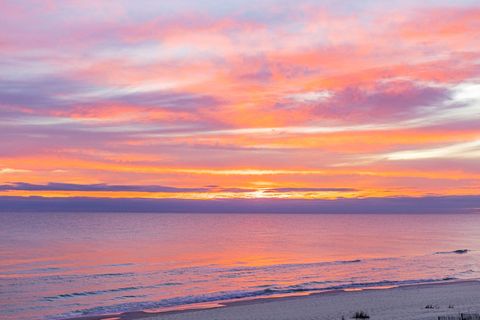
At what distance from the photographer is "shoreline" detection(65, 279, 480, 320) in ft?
95.4

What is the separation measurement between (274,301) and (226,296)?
165 inches

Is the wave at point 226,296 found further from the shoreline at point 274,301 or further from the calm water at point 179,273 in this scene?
the shoreline at point 274,301

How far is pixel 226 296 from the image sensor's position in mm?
36344

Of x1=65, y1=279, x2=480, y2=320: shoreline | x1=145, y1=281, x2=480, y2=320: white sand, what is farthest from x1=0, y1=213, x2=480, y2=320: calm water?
x1=145, y1=281, x2=480, y2=320: white sand

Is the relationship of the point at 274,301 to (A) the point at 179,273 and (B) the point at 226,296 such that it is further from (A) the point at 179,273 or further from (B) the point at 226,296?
(A) the point at 179,273

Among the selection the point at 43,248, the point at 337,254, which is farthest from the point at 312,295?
the point at 43,248

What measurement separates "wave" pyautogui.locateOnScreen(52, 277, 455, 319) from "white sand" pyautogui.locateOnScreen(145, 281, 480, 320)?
2677mm

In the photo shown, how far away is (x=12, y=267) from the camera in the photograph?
172 ft

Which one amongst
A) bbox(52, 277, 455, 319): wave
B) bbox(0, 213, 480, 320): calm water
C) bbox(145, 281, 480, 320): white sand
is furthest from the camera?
bbox(0, 213, 480, 320): calm water

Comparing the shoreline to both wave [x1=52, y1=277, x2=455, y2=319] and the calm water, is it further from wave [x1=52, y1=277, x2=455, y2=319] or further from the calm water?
the calm water

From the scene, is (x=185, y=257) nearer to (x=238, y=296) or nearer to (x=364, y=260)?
(x=364, y=260)

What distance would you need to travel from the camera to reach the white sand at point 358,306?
83.0ft

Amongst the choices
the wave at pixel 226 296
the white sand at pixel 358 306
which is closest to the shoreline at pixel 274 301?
the white sand at pixel 358 306

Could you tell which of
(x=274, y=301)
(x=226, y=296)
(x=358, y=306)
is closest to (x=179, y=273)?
(x=226, y=296)
